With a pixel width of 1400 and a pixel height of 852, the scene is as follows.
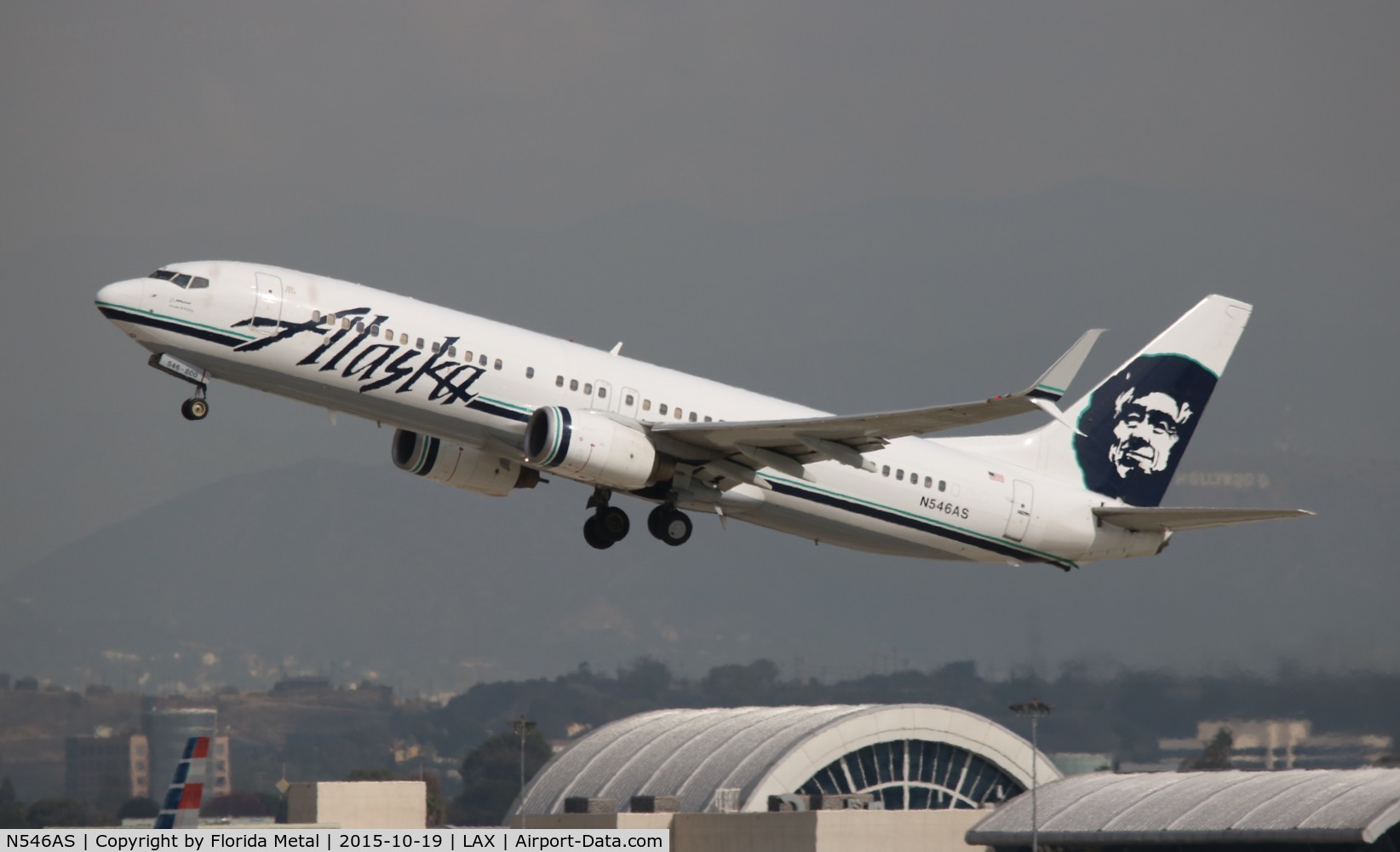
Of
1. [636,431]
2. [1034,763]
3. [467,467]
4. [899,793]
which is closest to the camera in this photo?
[636,431]

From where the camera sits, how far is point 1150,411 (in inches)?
1893

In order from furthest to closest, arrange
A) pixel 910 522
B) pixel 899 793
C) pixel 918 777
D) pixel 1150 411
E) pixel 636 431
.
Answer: pixel 918 777 → pixel 899 793 → pixel 1150 411 → pixel 910 522 → pixel 636 431

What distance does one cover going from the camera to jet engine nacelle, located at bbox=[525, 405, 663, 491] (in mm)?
37031

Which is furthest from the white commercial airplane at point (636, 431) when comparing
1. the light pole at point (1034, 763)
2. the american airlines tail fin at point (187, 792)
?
the light pole at point (1034, 763)

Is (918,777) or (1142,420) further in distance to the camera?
(918,777)

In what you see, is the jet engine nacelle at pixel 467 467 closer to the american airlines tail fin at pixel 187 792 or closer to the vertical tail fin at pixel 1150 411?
the vertical tail fin at pixel 1150 411

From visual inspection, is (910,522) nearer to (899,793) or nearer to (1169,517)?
(1169,517)

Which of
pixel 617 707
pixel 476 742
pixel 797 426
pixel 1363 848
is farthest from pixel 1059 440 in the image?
pixel 476 742

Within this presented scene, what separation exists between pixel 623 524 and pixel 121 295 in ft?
40.1

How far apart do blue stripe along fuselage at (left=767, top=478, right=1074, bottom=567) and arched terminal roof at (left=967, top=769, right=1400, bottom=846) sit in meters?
17.4

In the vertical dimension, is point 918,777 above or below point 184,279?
below

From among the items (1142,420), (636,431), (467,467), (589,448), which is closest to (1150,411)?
(1142,420)

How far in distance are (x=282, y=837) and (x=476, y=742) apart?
116220 millimetres

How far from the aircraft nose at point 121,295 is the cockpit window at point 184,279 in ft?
1.68
